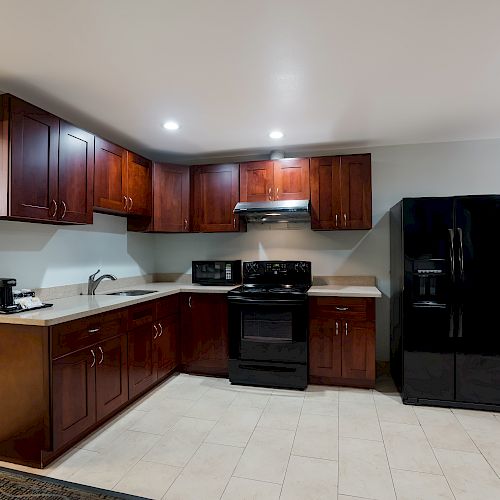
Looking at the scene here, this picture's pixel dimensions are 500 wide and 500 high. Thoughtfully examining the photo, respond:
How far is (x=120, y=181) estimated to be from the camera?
3.23 m

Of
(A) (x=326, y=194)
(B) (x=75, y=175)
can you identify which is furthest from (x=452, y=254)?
(B) (x=75, y=175)

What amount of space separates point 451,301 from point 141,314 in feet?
8.44

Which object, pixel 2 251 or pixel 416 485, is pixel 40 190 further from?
pixel 416 485

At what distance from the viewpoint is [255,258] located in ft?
13.2

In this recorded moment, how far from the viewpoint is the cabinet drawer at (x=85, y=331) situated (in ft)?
6.87

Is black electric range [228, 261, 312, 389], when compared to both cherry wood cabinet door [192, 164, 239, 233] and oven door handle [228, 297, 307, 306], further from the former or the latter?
cherry wood cabinet door [192, 164, 239, 233]

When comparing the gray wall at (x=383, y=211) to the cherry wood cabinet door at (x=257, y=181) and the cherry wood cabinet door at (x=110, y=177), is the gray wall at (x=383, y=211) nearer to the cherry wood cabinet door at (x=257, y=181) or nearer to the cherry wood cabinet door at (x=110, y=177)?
the cherry wood cabinet door at (x=257, y=181)

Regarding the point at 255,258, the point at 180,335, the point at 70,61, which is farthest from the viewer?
the point at 255,258

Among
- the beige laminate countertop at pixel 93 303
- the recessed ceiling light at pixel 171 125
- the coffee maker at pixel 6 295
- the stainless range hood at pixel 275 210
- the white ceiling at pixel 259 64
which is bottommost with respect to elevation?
the beige laminate countertop at pixel 93 303

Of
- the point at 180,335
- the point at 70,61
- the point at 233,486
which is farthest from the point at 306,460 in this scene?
the point at 70,61

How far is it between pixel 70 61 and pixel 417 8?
1.86 meters

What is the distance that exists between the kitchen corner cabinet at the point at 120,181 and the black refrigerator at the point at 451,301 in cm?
249

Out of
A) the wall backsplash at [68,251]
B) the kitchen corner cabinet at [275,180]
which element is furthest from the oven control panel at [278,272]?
the wall backsplash at [68,251]

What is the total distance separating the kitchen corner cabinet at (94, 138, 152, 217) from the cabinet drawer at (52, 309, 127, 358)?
3.22ft
